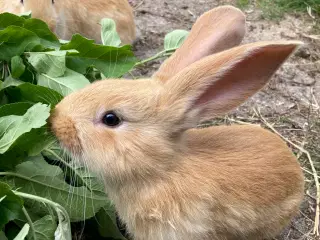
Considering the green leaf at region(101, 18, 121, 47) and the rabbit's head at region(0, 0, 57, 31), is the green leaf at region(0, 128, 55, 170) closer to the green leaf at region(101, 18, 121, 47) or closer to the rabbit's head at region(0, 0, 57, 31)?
the green leaf at region(101, 18, 121, 47)

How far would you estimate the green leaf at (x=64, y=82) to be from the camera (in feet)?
11.4

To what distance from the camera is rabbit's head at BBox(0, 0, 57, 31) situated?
420 cm

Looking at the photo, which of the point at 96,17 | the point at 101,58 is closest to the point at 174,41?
the point at 101,58

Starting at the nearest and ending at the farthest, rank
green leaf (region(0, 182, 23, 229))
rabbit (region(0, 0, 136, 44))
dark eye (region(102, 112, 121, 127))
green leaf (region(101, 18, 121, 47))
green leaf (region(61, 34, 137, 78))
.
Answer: dark eye (region(102, 112, 121, 127)), green leaf (region(0, 182, 23, 229)), green leaf (region(61, 34, 137, 78)), green leaf (region(101, 18, 121, 47)), rabbit (region(0, 0, 136, 44))

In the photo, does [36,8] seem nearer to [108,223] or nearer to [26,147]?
[26,147]

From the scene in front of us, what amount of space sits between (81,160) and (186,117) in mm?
513

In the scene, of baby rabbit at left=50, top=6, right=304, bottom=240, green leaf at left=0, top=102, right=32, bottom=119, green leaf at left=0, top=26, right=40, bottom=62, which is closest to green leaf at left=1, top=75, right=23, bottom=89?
green leaf at left=0, top=26, right=40, bottom=62

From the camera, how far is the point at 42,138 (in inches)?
116

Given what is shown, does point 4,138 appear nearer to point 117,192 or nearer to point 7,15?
point 117,192

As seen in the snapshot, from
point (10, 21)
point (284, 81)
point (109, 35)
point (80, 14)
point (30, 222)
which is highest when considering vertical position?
point (10, 21)

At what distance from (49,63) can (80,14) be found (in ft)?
4.97

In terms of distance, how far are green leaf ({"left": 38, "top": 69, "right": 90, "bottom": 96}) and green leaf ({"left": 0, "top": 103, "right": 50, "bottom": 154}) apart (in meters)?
0.49

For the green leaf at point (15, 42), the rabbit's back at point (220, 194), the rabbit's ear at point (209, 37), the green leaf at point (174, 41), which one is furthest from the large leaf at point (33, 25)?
the rabbit's back at point (220, 194)

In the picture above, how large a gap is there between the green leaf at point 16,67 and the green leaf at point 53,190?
0.54 meters
